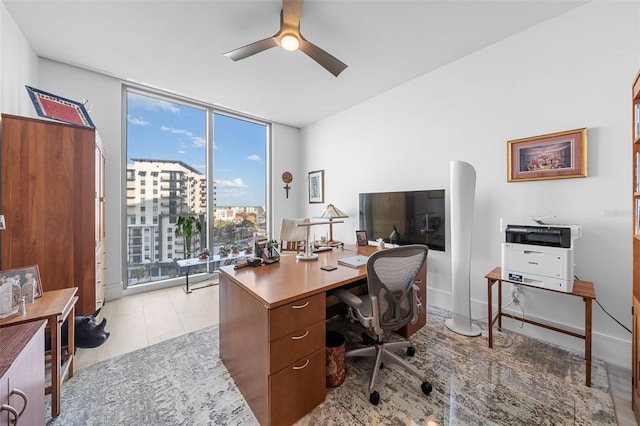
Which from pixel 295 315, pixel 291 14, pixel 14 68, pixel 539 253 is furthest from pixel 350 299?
Result: pixel 14 68

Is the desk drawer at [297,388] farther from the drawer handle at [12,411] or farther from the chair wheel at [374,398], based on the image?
the drawer handle at [12,411]

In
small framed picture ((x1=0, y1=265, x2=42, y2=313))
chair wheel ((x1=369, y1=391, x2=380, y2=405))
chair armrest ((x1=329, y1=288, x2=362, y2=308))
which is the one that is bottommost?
chair wheel ((x1=369, y1=391, x2=380, y2=405))

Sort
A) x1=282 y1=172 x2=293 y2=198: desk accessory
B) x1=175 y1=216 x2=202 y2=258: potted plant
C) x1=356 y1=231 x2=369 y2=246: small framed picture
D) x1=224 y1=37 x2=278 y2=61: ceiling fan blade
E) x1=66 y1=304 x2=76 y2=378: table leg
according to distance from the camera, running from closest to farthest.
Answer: x1=66 y1=304 x2=76 y2=378: table leg
x1=224 y1=37 x2=278 y2=61: ceiling fan blade
x1=356 y1=231 x2=369 y2=246: small framed picture
x1=175 y1=216 x2=202 y2=258: potted plant
x1=282 y1=172 x2=293 y2=198: desk accessory

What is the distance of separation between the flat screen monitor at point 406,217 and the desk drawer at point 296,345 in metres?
1.77

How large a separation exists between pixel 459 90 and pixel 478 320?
248 centimetres

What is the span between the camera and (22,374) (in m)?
0.94

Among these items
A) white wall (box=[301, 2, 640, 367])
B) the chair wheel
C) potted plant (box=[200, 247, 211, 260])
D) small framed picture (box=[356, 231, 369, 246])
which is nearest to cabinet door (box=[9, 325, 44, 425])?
the chair wheel

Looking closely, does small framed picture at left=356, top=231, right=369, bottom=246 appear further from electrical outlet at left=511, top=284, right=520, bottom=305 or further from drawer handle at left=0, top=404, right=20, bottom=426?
drawer handle at left=0, top=404, right=20, bottom=426

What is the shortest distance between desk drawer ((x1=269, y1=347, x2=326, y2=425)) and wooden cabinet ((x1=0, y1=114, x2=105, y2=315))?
1.91 m

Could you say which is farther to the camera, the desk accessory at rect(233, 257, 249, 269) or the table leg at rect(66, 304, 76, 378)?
the desk accessory at rect(233, 257, 249, 269)

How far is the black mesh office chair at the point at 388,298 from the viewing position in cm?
152

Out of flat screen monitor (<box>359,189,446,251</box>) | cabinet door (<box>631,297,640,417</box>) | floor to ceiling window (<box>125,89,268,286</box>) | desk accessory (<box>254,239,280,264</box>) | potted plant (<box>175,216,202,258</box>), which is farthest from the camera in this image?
potted plant (<box>175,216,202,258</box>)

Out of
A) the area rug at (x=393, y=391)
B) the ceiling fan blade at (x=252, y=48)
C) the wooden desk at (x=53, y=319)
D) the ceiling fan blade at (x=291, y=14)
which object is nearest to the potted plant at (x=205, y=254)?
the area rug at (x=393, y=391)

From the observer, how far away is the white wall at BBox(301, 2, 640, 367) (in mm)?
1843
